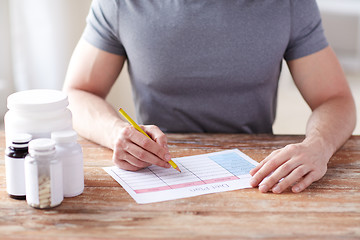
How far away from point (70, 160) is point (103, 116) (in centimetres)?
46

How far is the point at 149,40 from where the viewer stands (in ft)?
5.74

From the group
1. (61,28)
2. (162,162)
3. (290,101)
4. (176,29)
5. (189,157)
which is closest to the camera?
(162,162)

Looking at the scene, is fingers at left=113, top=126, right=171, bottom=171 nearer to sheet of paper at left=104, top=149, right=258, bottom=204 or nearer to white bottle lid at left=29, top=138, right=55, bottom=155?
sheet of paper at left=104, top=149, right=258, bottom=204

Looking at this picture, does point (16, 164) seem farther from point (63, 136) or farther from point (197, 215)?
point (197, 215)

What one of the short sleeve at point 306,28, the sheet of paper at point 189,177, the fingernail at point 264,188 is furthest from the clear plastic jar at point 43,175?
the short sleeve at point 306,28

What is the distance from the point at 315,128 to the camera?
5.00ft

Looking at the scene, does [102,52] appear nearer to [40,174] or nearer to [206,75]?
[206,75]

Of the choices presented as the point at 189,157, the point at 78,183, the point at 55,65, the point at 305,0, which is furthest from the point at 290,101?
the point at 78,183

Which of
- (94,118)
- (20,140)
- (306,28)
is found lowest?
(94,118)

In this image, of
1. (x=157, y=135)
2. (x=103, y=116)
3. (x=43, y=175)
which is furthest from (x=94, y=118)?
(x=43, y=175)

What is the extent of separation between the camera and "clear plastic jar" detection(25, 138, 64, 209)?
1083 mm

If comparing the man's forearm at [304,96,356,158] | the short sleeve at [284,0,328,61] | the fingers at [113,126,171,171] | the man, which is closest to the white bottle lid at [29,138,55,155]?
the fingers at [113,126,171,171]

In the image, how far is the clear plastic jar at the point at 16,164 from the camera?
112cm

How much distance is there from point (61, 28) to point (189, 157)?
6.29 ft
